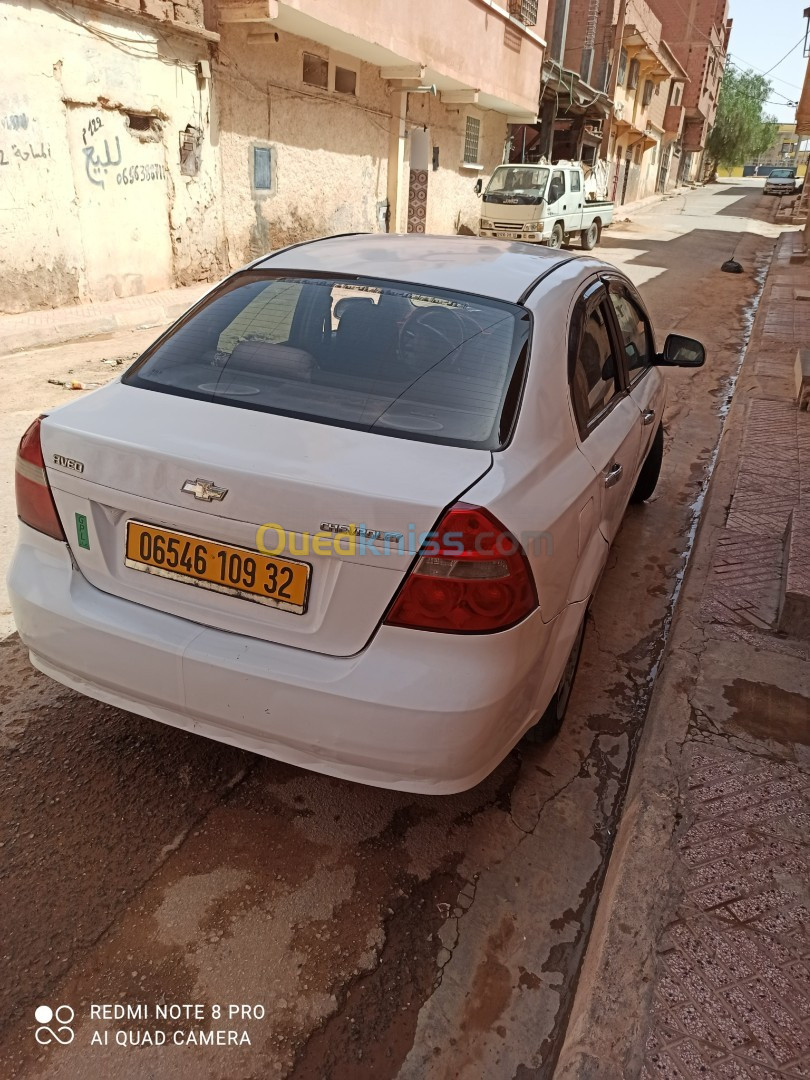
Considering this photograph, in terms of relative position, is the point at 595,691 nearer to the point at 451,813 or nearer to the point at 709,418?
the point at 451,813

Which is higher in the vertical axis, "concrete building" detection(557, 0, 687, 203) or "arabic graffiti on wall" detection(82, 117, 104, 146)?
"concrete building" detection(557, 0, 687, 203)

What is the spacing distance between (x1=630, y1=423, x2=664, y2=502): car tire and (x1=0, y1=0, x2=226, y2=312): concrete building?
7446 millimetres

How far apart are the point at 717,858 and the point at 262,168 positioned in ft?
42.9

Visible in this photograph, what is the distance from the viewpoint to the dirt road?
1.83 m

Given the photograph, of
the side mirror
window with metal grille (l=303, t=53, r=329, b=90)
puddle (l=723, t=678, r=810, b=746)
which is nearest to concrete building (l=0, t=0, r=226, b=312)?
window with metal grille (l=303, t=53, r=329, b=90)

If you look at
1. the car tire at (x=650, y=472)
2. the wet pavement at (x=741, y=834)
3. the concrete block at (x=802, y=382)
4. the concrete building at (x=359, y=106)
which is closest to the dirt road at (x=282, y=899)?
the wet pavement at (x=741, y=834)

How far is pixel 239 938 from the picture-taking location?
2.04m

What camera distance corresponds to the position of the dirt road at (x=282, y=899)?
1830 millimetres

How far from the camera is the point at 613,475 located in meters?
2.87

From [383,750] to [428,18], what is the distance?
16854 mm

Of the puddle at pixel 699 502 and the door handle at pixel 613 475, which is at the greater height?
the door handle at pixel 613 475

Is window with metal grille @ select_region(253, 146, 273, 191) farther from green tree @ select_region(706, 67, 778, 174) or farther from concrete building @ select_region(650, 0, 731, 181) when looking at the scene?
green tree @ select_region(706, 67, 778, 174)

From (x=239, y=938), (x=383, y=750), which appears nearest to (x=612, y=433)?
(x=383, y=750)

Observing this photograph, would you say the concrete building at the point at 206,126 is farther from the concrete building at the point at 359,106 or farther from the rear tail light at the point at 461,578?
the rear tail light at the point at 461,578
